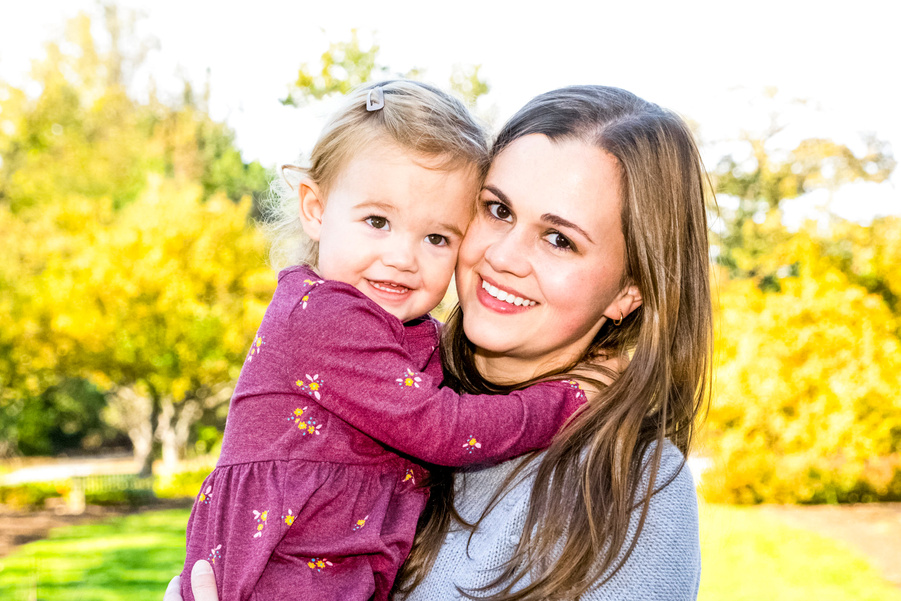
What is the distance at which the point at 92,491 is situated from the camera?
15.6 meters

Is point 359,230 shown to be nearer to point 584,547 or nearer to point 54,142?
point 584,547

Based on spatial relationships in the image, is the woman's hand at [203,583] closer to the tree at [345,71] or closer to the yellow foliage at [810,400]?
the tree at [345,71]

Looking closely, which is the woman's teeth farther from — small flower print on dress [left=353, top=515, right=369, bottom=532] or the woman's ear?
small flower print on dress [left=353, top=515, right=369, bottom=532]

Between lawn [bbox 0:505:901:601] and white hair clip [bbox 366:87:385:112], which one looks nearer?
white hair clip [bbox 366:87:385:112]

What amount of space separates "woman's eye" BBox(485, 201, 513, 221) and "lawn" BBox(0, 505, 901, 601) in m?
7.01

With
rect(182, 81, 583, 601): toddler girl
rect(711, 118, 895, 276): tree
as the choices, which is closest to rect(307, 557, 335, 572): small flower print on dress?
rect(182, 81, 583, 601): toddler girl

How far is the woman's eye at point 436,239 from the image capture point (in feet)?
7.32

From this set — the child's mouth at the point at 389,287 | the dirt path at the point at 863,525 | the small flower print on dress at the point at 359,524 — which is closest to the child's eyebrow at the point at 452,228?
the child's mouth at the point at 389,287

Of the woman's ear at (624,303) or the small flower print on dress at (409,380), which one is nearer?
the small flower print on dress at (409,380)

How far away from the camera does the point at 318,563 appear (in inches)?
75.5

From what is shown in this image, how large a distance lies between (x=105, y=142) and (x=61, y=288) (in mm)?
5458

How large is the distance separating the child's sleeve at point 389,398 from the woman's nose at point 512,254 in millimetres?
340

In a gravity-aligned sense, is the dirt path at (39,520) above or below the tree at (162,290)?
below

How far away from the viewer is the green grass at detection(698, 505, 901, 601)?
913cm
